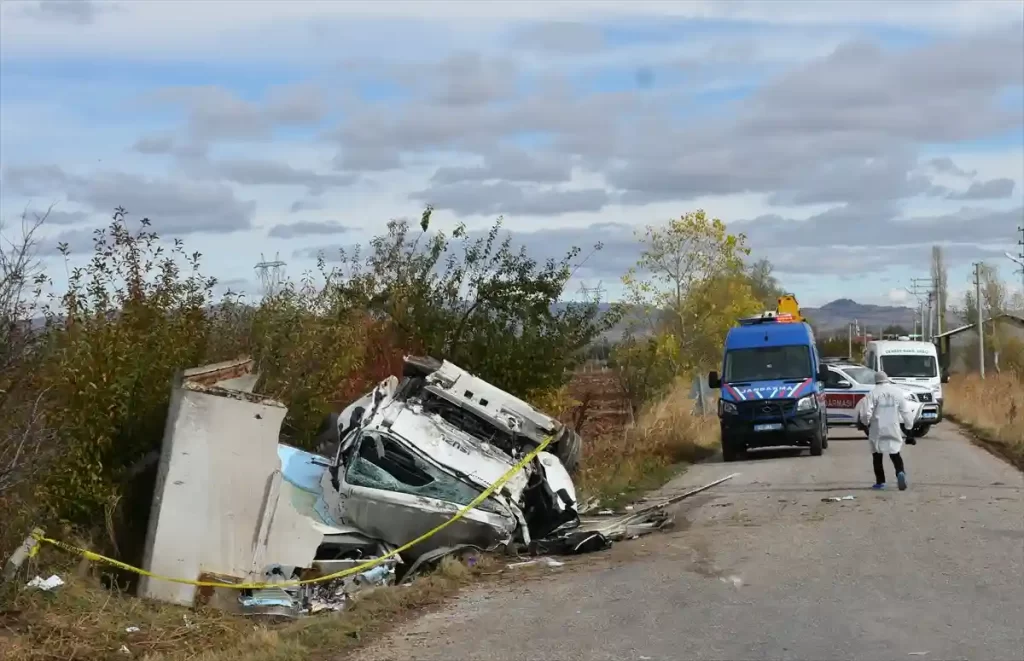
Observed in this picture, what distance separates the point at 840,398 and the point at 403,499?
20.4 m

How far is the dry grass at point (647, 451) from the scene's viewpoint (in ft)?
66.3

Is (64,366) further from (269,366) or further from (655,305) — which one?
(655,305)

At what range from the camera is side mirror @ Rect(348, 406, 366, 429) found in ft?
44.6

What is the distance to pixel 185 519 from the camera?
1088 cm

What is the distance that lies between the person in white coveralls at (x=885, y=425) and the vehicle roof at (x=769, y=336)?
739cm

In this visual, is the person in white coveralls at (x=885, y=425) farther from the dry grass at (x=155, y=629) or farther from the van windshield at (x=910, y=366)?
the van windshield at (x=910, y=366)

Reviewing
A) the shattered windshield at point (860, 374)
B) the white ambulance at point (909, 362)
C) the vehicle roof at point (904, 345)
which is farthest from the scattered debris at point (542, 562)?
the vehicle roof at point (904, 345)

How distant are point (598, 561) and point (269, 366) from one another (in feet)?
15.1

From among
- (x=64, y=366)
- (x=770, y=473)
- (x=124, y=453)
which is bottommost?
(x=770, y=473)

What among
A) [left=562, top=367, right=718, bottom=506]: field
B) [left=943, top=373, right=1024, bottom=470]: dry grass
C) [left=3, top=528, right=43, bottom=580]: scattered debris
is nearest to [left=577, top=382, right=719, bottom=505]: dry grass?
[left=562, top=367, right=718, bottom=506]: field

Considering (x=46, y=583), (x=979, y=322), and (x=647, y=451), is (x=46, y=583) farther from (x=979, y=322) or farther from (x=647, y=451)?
(x=979, y=322)

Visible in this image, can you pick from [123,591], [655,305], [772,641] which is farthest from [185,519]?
[655,305]

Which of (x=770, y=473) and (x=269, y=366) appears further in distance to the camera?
(x=770, y=473)

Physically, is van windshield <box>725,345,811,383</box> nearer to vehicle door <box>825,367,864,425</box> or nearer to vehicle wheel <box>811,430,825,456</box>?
vehicle wheel <box>811,430,825,456</box>
